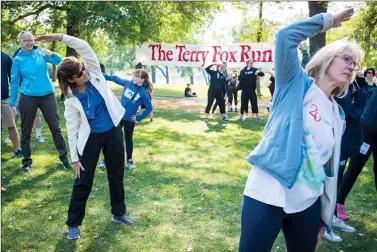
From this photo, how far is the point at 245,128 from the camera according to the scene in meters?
11.4

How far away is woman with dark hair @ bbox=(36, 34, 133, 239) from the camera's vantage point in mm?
3842

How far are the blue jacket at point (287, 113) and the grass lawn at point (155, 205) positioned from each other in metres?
2.32

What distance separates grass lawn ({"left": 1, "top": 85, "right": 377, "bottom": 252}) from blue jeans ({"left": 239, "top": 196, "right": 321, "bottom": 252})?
2.00 metres

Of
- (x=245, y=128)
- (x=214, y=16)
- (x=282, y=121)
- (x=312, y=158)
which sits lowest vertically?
(x=245, y=128)

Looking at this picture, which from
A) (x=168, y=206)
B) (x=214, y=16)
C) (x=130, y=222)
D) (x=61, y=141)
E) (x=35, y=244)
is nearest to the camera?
(x=35, y=244)

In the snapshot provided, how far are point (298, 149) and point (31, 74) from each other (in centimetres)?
531

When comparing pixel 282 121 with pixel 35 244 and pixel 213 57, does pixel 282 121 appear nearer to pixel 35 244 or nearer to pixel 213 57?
pixel 35 244

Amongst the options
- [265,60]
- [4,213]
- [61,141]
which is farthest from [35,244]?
[265,60]

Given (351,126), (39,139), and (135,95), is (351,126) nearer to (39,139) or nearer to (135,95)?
(135,95)

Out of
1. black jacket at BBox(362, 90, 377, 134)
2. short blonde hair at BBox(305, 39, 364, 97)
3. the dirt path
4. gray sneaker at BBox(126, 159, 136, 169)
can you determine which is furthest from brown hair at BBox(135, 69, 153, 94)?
the dirt path

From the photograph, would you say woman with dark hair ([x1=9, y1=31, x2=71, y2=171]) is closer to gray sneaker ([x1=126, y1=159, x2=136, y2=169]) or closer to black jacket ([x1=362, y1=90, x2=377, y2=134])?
gray sneaker ([x1=126, y1=159, x2=136, y2=169])

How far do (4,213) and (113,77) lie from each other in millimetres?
2517

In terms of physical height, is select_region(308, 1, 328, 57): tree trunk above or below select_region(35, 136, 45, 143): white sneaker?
above

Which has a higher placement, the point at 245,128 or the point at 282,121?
the point at 282,121
